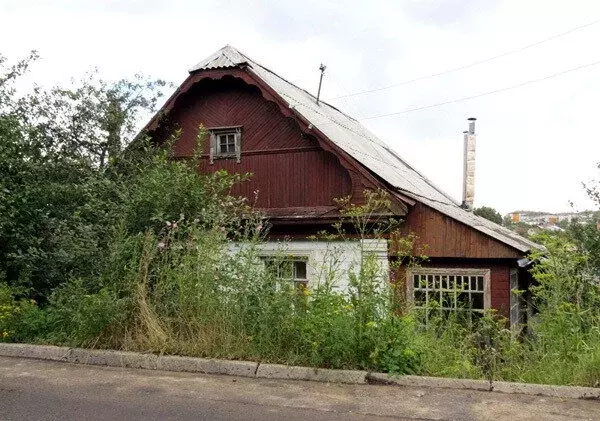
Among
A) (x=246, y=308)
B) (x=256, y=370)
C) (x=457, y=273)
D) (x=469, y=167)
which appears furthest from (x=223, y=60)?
(x=469, y=167)

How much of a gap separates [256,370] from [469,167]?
18.3 m

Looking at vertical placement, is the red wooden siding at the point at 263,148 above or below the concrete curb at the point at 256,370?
above

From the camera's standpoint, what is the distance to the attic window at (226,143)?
1414 cm

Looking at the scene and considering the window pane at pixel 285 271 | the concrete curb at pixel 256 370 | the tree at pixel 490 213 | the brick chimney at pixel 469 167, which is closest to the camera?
the concrete curb at pixel 256 370

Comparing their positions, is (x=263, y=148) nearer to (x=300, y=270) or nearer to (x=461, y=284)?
(x=300, y=270)

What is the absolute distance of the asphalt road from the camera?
4785 millimetres

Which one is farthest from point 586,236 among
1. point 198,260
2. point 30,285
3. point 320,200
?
point 30,285

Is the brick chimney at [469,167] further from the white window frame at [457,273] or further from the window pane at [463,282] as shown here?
the white window frame at [457,273]

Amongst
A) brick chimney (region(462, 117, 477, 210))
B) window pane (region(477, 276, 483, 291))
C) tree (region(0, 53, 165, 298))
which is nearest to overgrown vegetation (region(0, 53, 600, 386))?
tree (region(0, 53, 165, 298))

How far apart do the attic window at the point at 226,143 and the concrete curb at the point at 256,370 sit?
7989mm

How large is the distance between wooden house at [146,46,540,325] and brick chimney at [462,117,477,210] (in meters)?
7.95

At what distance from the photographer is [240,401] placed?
520 cm

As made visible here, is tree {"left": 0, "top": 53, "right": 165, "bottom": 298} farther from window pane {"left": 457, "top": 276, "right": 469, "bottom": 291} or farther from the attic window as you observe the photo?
window pane {"left": 457, "top": 276, "right": 469, "bottom": 291}

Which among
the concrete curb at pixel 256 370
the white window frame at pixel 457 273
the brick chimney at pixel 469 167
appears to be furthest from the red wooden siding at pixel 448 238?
the brick chimney at pixel 469 167
